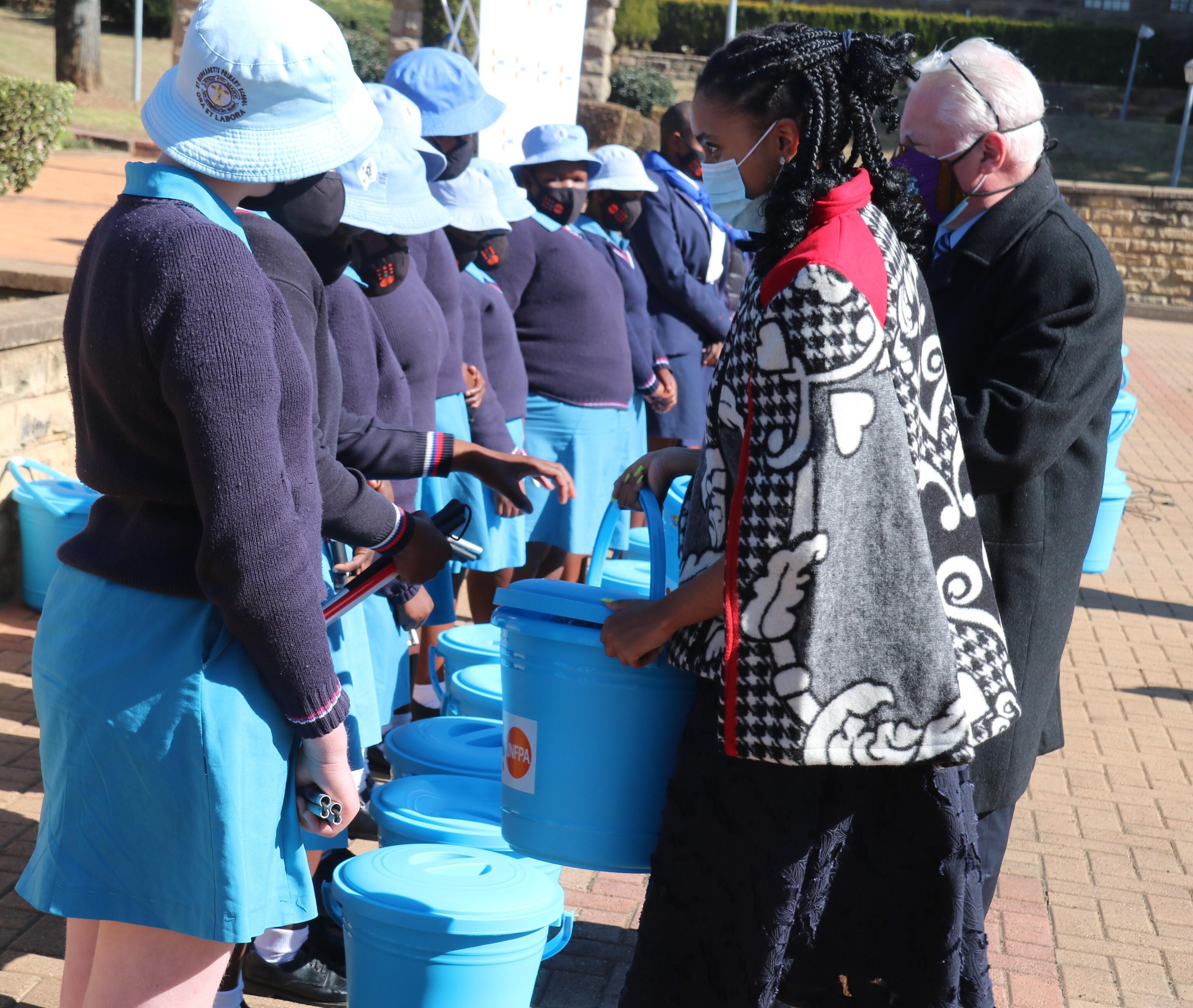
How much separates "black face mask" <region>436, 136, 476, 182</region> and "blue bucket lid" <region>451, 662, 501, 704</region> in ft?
6.91

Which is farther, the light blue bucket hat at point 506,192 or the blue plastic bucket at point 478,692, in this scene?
the light blue bucket hat at point 506,192

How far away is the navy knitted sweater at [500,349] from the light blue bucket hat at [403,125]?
21.4 inches

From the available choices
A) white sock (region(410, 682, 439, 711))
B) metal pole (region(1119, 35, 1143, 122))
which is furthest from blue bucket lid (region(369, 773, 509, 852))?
metal pole (region(1119, 35, 1143, 122))

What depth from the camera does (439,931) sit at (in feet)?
7.72

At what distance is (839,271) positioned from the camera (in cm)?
169

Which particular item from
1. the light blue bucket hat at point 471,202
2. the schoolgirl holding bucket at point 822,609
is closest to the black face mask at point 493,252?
the light blue bucket hat at point 471,202

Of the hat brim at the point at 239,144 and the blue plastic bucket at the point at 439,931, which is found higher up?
the hat brim at the point at 239,144

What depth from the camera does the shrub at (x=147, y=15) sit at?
35.2 meters

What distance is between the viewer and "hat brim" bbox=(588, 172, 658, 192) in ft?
20.4

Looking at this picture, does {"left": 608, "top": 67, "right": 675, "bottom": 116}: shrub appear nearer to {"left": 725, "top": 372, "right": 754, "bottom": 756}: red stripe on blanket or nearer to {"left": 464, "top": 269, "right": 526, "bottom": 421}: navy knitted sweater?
{"left": 464, "top": 269, "right": 526, "bottom": 421}: navy knitted sweater

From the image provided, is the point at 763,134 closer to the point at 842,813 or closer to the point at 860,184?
the point at 860,184

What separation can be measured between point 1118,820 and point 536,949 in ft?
9.05

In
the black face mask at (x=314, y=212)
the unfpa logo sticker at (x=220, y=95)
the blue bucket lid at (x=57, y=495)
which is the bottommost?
the blue bucket lid at (x=57, y=495)

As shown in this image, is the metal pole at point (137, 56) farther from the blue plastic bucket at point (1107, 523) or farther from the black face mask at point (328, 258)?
the black face mask at point (328, 258)
